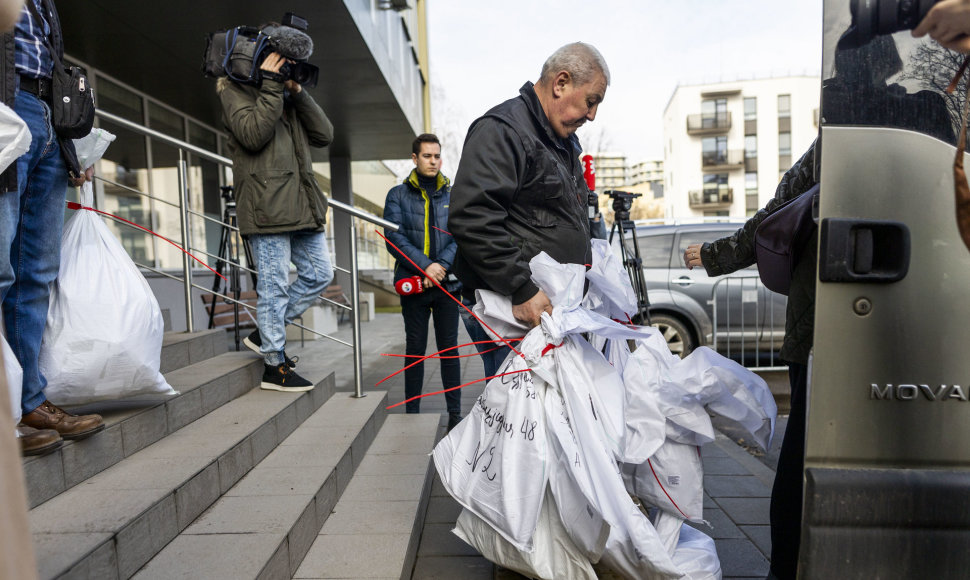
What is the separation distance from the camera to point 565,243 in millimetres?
2324

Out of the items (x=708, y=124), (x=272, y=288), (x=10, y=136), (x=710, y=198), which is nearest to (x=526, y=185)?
(x=10, y=136)

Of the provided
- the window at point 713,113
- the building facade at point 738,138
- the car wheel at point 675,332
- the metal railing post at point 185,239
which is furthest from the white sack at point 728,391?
the window at point 713,113

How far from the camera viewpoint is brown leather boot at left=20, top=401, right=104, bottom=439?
6.73ft

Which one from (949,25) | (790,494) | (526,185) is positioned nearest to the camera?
(949,25)

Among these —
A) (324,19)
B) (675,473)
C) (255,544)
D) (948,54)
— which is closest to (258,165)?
(255,544)

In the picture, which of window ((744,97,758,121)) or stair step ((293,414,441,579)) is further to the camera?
window ((744,97,758,121))

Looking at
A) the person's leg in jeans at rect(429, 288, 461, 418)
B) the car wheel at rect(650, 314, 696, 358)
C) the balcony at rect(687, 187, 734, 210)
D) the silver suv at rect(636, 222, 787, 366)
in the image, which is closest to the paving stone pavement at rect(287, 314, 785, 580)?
the person's leg in jeans at rect(429, 288, 461, 418)

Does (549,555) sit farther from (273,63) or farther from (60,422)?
(273,63)

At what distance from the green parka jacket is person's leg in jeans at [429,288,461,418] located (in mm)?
933

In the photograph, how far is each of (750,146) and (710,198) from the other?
17.4 feet

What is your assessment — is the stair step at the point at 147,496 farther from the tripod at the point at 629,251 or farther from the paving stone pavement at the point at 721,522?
the tripod at the point at 629,251

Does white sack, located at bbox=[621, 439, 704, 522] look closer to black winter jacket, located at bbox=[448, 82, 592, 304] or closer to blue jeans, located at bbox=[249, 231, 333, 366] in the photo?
black winter jacket, located at bbox=[448, 82, 592, 304]

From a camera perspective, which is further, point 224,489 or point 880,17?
point 224,489

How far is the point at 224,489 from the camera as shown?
238 cm
